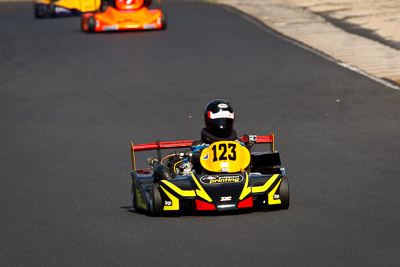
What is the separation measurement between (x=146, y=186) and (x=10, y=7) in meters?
25.2

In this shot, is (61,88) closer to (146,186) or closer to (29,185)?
(29,185)

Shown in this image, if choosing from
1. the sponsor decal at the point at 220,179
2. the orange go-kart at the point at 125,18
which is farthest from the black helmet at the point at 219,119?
the orange go-kart at the point at 125,18

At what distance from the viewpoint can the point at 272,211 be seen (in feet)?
30.6

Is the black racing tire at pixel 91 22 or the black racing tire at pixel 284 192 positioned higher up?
the black racing tire at pixel 284 192

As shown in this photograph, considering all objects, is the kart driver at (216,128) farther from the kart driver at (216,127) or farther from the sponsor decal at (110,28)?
the sponsor decal at (110,28)

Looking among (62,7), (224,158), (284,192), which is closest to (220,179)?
(224,158)

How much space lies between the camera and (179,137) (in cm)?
1423

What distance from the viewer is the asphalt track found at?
26.2ft

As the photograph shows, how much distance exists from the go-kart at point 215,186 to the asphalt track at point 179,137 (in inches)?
5.7

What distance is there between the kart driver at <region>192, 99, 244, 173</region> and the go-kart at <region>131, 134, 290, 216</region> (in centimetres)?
14

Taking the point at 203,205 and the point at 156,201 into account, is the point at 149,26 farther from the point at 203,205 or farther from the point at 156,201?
the point at 203,205

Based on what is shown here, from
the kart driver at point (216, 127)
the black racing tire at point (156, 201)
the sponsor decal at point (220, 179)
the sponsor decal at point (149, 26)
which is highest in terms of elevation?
the kart driver at point (216, 127)

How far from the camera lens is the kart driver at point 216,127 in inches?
388

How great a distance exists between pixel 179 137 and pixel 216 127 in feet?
14.3
